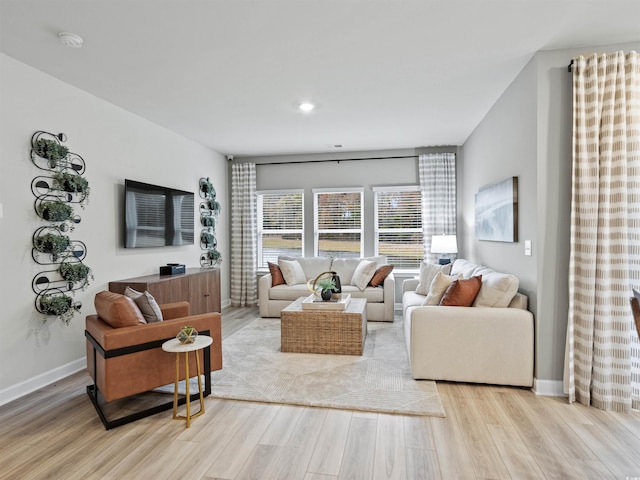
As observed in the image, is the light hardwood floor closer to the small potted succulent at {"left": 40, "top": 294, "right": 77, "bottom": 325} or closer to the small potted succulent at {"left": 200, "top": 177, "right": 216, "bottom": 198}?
the small potted succulent at {"left": 40, "top": 294, "right": 77, "bottom": 325}

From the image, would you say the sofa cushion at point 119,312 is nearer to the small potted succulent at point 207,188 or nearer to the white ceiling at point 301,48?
the white ceiling at point 301,48

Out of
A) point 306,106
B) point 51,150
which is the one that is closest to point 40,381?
point 51,150

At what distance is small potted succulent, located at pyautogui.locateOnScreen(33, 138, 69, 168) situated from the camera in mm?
3092

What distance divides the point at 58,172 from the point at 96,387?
6.33 feet

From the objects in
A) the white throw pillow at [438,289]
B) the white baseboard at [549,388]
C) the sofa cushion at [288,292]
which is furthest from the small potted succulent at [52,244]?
the white baseboard at [549,388]

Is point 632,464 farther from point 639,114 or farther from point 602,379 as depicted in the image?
point 639,114

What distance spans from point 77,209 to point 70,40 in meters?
1.53

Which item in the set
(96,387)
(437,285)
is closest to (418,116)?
(437,285)

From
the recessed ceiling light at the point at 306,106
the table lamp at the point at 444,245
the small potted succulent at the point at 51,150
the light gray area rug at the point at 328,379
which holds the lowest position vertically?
the light gray area rug at the point at 328,379

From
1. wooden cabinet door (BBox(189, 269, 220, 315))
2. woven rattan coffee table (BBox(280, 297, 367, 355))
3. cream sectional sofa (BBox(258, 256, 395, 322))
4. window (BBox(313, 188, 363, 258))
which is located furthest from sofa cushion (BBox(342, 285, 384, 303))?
wooden cabinet door (BBox(189, 269, 220, 315))

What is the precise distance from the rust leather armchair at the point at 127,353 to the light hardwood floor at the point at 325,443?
0.72 ft

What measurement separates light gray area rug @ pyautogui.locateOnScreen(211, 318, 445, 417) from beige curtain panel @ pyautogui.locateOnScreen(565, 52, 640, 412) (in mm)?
1210

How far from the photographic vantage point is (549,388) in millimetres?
2871

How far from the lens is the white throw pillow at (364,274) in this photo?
541 centimetres
